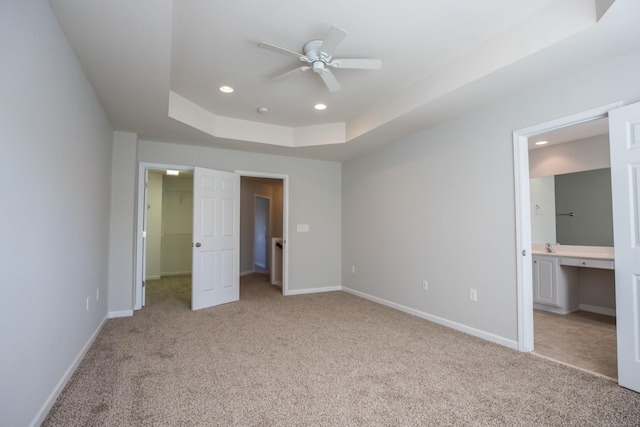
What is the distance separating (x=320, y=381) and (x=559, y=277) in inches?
146

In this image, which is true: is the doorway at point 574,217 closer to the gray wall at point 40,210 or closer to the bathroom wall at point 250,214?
the gray wall at point 40,210

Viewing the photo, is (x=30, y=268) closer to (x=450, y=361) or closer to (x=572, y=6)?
(x=450, y=361)

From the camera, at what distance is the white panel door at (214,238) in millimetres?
4508

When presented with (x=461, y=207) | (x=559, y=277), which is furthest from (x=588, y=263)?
(x=461, y=207)

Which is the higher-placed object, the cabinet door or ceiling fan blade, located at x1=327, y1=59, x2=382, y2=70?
ceiling fan blade, located at x1=327, y1=59, x2=382, y2=70

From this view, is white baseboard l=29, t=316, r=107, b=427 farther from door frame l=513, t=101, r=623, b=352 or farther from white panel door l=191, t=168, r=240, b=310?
door frame l=513, t=101, r=623, b=352

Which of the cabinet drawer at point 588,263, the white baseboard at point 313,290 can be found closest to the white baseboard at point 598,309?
the cabinet drawer at point 588,263

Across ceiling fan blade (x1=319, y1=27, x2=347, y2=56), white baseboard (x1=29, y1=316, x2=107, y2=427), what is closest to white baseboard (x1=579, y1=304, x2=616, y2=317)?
ceiling fan blade (x1=319, y1=27, x2=347, y2=56)

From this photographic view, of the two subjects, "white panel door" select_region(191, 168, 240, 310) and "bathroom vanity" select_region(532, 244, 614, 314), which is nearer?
"bathroom vanity" select_region(532, 244, 614, 314)

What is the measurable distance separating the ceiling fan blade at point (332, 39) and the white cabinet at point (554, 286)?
4.06 metres

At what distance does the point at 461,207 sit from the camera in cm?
360

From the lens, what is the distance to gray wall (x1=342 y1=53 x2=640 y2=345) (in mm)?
2756

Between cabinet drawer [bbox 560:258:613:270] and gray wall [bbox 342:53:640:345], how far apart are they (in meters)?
1.58

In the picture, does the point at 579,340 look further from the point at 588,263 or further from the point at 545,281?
the point at 545,281
